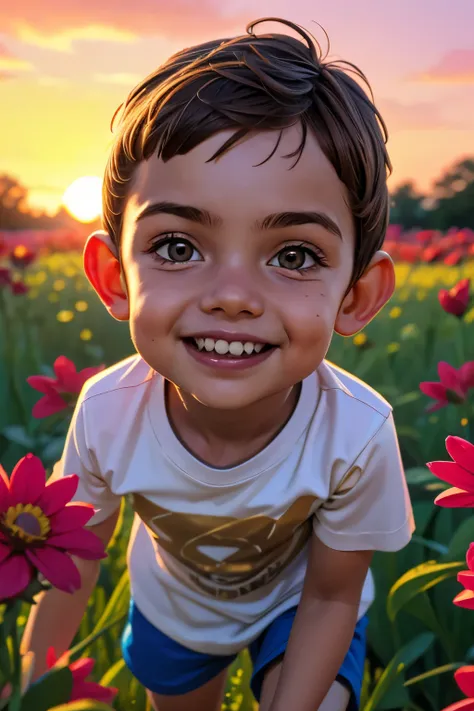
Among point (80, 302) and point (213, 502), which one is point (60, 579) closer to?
point (213, 502)

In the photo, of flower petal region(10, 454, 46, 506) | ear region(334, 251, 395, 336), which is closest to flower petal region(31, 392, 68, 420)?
ear region(334, 251, 395, 336)

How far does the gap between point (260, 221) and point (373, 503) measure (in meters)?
0.46

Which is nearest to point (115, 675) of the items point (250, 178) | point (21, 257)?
point (250, 178)

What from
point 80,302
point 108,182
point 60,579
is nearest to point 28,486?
point 60,579

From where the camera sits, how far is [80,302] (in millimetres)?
3971

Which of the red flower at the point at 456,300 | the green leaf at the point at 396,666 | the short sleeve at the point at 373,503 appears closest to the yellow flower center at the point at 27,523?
the short sleeve at the point at 373,503

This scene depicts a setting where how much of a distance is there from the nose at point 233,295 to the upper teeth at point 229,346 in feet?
0.14

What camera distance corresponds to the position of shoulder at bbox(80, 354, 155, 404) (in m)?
1.27

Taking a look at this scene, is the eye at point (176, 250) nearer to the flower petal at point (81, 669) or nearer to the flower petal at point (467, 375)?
the flower petal at point (81, 669)

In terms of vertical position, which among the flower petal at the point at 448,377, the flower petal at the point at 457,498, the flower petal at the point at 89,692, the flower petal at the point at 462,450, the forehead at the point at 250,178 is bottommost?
the flower petal at the point at 89,692

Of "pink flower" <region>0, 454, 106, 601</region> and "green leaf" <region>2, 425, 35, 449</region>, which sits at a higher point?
"pink flower" <region>0, 454, 106, 601</region>

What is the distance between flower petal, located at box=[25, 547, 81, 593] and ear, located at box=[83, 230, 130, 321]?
44 cm

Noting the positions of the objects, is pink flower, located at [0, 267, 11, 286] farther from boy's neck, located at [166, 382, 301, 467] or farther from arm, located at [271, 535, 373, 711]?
arm, located at [271, 535, 373, 711]

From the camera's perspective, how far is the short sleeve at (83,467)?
1.25 meters
